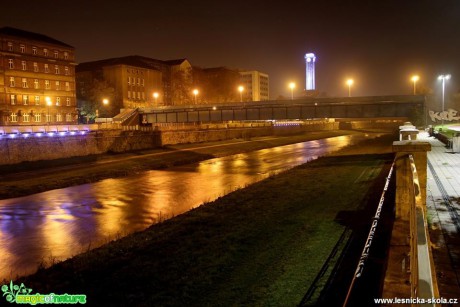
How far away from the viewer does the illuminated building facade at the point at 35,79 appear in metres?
79.0

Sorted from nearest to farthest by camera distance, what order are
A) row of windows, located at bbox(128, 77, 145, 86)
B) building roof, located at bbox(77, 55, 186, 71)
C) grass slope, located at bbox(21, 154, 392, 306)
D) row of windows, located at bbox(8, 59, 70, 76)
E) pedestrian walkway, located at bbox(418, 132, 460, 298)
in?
pedestrian walkway, located at bbox(418, 132, 460, 298) → grass slope, located at bbox(21, 154, 392, 306) → row of windows, located at bbox(8, 59, 70, 76) → row of windows, located at bbox(128, 77, 145, 86) → building roof, located at bbox(77, 55, 186, 71)

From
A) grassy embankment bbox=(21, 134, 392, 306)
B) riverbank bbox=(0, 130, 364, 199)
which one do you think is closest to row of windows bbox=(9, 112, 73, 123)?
riverbank bbox=(0, 130, 364, 199)

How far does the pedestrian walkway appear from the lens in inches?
264

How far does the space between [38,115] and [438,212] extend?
87.1 meters

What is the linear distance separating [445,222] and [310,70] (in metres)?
149

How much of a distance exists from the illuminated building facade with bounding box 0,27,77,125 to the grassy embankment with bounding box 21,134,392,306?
237ft

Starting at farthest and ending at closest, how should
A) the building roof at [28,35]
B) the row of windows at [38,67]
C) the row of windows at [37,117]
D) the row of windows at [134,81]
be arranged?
the row of windows at [134,81] → the building roof at [28,35] → the row of windows at [38,67] → the row of windows at [37,117]

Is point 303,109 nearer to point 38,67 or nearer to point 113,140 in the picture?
point 113,140

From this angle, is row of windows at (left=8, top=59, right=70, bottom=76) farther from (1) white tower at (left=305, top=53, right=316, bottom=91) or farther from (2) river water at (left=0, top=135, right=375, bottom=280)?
(1) white tower at (left=305, top=53, right=316, bottom=91)

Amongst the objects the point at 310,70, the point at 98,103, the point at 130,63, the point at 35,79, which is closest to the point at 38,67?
the point at 35,79

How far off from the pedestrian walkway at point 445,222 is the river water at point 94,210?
9579 millimetres

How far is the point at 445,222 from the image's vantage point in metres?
9.95

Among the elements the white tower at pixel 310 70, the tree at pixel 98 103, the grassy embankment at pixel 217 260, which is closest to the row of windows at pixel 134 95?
the tree at pixel 98 103

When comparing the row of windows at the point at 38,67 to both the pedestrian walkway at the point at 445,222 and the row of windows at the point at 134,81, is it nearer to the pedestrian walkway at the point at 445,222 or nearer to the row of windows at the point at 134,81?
the row of windows at the point at 134,81
